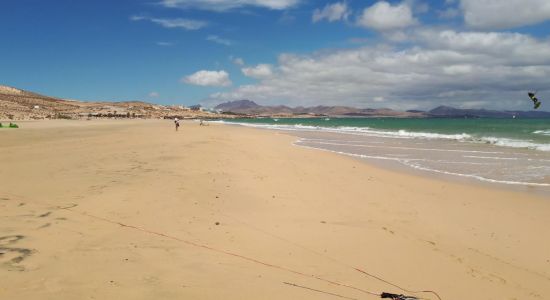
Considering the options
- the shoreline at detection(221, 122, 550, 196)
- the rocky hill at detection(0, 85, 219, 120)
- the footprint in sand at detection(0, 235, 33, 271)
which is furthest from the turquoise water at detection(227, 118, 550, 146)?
the rocky hill at detection(0, 85, 219, 120)

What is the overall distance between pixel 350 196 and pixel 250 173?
3.45 m

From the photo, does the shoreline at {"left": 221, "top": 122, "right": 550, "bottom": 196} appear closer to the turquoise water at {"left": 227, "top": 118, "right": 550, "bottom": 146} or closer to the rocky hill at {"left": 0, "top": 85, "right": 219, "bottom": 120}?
the turquoise water at {"left": 227, "top": 118, "right": 550, "bottom": 146}

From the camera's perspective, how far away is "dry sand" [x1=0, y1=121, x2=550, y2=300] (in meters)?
4.61

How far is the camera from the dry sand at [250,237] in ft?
15.1

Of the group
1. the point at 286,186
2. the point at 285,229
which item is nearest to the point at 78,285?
the point at 285,229

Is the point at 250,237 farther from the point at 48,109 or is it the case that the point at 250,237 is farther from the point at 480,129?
the point at 48,109

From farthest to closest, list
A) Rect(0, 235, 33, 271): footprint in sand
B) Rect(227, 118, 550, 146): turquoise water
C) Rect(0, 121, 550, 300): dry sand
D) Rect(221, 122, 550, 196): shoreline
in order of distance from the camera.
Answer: Rect(227, 118, 550, 146): turquoise water < Rect(221, 122, 550, 196): shoreline < Rect(0, 121, 550, 300): dry sand < Rect(0, 235, 33, 271): footprint in sand

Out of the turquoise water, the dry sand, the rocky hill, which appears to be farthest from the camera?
the rocky hill

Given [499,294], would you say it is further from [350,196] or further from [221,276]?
[350,196]

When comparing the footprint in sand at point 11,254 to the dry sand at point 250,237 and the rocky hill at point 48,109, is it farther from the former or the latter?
the rocky hill at point 48,109

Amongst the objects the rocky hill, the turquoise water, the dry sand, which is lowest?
the dry sand

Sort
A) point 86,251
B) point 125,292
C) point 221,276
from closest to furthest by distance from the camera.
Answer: point 125,292, point 221,276, point 86,251

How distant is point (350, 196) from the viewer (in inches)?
401

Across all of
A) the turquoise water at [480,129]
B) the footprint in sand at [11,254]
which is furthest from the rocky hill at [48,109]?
the footprint in sand at [11,254]
